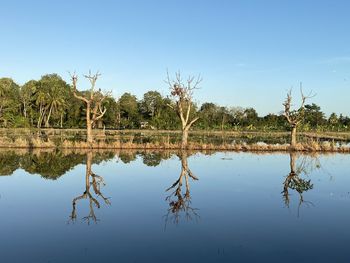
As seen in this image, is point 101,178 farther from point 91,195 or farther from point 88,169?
point 91,195

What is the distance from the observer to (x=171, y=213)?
11.5 meters

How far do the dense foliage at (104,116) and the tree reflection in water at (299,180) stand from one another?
44395mm

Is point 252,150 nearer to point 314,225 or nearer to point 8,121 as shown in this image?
point 314,225

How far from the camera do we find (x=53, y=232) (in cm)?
935

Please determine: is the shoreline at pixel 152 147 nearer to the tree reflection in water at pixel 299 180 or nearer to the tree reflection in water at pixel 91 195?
the tree reflection in water at pixel 299 180

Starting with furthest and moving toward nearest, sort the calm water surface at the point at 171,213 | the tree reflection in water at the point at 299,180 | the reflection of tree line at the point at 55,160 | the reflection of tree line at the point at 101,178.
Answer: the reflection of tree line at the point at 55,160
the tree reflection in water at the point at 299,180
the reflection of tree line at the point at 101,178
the calm water surface at the point at 171,213

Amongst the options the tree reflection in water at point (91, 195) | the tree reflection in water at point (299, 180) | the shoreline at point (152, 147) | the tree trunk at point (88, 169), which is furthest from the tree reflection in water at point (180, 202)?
the shoreline at point (152, 147)

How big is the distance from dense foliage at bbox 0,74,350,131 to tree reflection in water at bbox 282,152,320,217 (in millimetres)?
44395

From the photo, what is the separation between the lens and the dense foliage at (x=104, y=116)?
69.0 meters

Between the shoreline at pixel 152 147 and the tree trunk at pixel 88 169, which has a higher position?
the shoreline at pixel 152 147

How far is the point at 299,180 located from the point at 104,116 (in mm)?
61549

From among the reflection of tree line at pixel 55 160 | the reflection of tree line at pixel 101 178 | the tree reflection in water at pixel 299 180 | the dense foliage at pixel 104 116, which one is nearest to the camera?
the reflection of tree line at pixel 101 178

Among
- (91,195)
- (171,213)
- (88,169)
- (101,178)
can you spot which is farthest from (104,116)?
(171,213)

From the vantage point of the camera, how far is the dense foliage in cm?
6900
